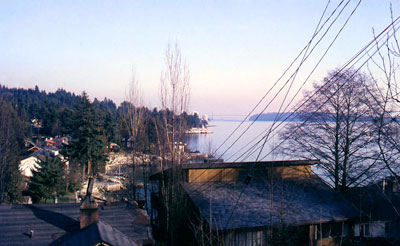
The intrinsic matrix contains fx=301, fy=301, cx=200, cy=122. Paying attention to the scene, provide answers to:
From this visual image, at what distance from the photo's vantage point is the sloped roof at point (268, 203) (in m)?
10.2

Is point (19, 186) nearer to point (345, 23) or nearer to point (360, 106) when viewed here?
point (360, 106)

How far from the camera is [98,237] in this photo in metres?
7.34

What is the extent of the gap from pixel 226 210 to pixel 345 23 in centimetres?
810

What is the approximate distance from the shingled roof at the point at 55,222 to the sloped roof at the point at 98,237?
0.05 metres

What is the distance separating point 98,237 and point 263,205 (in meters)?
6.24

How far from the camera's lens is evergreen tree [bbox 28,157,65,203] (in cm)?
2300

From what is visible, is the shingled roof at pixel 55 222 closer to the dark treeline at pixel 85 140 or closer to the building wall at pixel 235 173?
the building wall at pixel 235 173

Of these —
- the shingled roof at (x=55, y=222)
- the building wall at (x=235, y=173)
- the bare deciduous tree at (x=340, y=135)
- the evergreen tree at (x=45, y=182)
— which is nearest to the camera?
the shingled roof at (x=55, y=222)

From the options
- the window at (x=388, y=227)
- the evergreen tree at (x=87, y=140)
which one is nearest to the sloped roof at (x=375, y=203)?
the window at (x=388, y=227)

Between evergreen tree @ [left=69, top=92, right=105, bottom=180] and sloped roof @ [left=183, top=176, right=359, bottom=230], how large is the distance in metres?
22.1

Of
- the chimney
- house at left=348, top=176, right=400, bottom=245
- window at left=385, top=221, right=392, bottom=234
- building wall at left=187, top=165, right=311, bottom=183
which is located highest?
building wall at left=187, top=165, right=311, bottom=183

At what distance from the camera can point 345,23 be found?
3.86m

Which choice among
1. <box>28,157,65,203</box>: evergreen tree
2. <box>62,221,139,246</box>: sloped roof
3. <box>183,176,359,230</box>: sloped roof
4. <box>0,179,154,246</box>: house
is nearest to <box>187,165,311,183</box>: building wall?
<box>183,176,359,230</box>: sloped roof

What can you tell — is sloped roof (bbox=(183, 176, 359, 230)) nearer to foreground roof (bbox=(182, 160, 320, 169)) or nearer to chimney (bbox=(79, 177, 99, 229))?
foreground roof (bbox=(182, 160, 320, 169))
